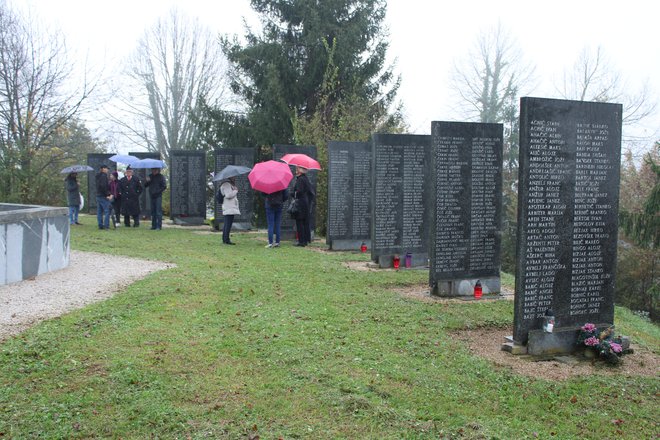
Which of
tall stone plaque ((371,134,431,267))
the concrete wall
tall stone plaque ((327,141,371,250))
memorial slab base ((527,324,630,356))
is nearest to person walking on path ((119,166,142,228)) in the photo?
tall stone plaque ((327,141,371,250))

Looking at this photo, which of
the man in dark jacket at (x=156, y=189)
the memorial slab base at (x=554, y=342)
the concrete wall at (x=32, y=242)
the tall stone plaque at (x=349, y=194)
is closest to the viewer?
the memorial slab base at (x=554, y=342)

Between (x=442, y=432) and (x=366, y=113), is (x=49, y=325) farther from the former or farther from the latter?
(x=366, y=113)

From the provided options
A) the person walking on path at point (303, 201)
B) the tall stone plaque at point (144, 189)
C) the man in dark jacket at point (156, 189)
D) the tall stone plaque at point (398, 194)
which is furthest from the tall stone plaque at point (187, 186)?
the tall stone plaque at point (398, 194)

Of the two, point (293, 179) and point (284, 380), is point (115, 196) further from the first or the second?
point (284, 380)

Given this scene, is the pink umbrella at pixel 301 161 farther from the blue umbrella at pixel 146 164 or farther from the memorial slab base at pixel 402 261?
the blue umbrella at pixel 146 164

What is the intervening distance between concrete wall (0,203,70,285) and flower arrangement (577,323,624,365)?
791cm

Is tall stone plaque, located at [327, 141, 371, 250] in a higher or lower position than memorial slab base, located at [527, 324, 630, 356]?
higher

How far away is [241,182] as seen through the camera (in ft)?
65.5

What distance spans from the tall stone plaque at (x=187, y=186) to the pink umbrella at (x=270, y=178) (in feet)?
26.9

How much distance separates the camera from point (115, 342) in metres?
6.01

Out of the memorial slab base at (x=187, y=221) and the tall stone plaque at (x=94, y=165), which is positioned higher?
the tall stone plaque at (x=94, y=165)

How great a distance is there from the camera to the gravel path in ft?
23.0

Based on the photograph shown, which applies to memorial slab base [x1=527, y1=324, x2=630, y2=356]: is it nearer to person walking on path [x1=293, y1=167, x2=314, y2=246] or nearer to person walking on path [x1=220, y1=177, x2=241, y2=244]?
person walking on path [x1=293, y1=167, x2=314, y2=246]

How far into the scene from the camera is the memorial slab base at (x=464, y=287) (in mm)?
9180
